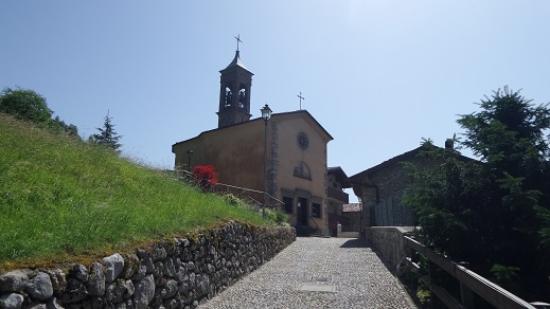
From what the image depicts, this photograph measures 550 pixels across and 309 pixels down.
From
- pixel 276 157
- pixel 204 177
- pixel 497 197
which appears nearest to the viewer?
pixel 497 197

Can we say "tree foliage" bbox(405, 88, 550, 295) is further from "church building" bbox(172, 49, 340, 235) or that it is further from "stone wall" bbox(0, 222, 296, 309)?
"church building" bbox(172, 49, 340, 235)

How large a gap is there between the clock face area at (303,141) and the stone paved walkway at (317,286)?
1531cm

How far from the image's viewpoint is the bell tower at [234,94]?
3127cm

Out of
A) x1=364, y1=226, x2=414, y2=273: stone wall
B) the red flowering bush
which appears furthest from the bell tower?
x1=364, y1=226, x2=414, y2=273: stone wall

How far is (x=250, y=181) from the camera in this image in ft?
80.0

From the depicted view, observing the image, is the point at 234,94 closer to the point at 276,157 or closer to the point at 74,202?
the point at 276,157

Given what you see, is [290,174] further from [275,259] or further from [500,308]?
[500,308]

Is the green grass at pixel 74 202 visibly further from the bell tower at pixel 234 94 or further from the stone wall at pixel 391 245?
the bell tower at pixel 234 94

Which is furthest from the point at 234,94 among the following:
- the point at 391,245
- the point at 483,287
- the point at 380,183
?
the point at 483,287

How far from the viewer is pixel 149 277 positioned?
500cm

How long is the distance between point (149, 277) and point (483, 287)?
3.69 metres

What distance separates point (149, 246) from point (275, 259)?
7.38 m

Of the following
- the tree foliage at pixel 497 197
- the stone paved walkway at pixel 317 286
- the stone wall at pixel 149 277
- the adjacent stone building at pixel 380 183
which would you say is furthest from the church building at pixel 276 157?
the tree foliage at pixel 497 197

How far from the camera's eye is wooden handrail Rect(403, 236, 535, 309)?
10.0 ft
